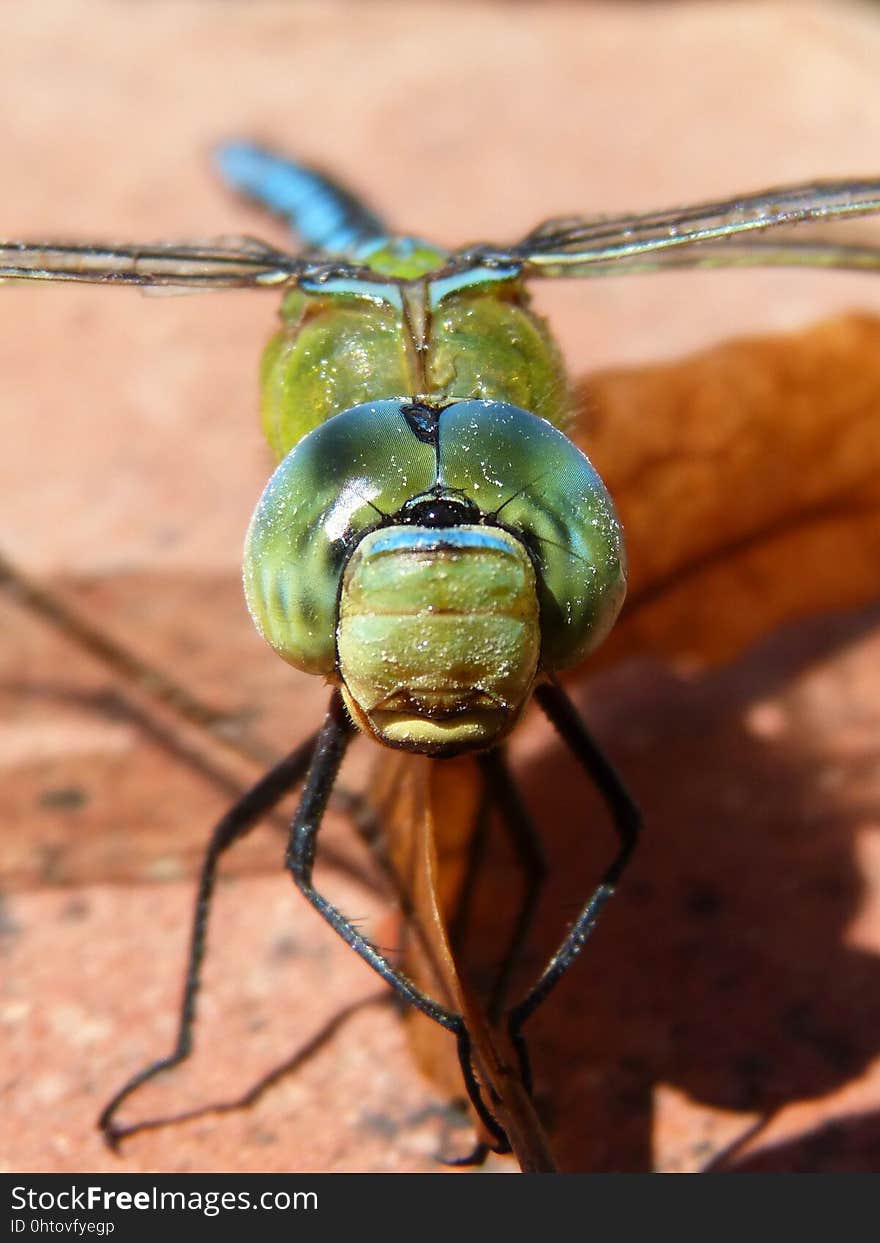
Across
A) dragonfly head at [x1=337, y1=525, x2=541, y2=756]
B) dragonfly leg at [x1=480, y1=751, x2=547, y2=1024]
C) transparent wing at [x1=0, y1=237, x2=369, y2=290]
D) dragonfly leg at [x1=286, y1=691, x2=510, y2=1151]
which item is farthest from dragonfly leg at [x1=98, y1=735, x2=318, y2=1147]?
transparent wing at [x1=0, y1=237, x2=369, y2=290]

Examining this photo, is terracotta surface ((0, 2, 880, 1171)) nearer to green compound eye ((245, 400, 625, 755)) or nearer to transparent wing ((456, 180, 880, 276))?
green compound eye ((245, 400, 625, 755))

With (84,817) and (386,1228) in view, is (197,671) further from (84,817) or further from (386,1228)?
(386,1228)

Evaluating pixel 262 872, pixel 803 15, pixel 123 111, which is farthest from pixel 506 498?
pixel 803 15

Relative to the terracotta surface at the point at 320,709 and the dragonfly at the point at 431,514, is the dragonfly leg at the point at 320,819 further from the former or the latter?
the terracotta surface at the point at 320,709

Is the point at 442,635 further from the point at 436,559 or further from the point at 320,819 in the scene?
the point at 320,819

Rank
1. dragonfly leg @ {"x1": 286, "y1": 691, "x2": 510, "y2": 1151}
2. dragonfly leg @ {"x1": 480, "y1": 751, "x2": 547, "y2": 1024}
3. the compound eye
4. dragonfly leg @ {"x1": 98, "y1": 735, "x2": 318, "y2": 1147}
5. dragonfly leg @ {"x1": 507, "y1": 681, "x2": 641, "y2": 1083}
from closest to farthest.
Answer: the compound eye, dragonfly leg @ {"x1": 286, "y1": 691, "x2": 510, "y2": 1151}, dragonfly leg @ {"x1": 507, "y1": 681, "x2": 641, "y2": 1083}, dragonfly leg @ {"x1": 98, "y1": 735, "x2": 318, "y2": 1147}, dragonfly leg @ {"x1": 480, "y1": 751, "x2": 547, "y2": 1024}

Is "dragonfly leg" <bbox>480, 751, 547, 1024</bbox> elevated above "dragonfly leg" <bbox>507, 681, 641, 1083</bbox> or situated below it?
below

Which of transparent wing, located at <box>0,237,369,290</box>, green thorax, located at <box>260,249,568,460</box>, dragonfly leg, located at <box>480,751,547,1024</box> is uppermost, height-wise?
transparent wing, located at <box>0,237,369,290</box>

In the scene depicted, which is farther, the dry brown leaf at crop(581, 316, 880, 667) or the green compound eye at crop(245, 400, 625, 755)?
the dry brown leaf at crop(581, 316, 880, 667)
